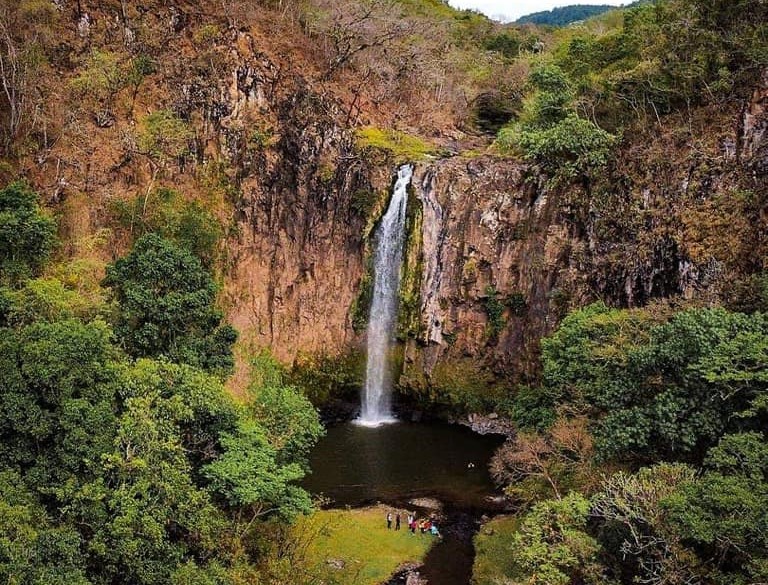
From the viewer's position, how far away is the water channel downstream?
20547 millimetres

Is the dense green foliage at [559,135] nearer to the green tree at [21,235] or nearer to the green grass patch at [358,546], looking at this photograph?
the green grass patch at [358,546]

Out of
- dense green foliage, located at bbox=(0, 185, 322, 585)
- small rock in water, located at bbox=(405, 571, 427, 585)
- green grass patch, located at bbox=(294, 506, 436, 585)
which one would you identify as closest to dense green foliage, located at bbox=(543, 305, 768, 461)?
small rock in water, located at bbox=(405, 571, 427, 585)

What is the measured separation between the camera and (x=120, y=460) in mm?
14625

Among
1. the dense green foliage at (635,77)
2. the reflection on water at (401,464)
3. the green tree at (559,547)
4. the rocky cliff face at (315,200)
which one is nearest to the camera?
the green tree at (559,547)

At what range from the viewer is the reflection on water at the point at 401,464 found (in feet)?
78.1

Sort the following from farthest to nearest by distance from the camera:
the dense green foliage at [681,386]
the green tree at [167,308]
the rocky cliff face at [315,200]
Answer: the rocky cliff face at [315,200] → the green tree at [167,308] → the dense green foliage at [681,386]

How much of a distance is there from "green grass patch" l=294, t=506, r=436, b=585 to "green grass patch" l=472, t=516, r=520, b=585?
1663 mm

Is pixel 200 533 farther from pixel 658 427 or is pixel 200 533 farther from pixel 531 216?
pixel 531 216

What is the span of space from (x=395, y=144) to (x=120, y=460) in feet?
75.6

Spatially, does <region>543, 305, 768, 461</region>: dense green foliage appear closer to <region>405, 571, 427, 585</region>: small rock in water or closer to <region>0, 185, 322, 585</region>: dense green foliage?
<region>405, 571, 427, 585</region>: small rock in water

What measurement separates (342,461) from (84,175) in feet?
53.0

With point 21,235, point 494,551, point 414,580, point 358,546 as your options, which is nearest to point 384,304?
point 358,546

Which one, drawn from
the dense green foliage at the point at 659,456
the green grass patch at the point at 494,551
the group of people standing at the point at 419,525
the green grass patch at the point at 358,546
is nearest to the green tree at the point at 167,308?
the green grass patch at the point at 358,546

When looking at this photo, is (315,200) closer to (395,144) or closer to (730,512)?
(395,144)
